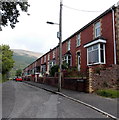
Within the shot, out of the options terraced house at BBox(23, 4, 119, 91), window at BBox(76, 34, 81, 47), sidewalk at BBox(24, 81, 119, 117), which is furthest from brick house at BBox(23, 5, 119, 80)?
sidewalk at BBox(24, 81, 119, 117)

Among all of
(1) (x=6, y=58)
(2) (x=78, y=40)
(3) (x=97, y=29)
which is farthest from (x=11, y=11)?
(1) (x=6, y=58)

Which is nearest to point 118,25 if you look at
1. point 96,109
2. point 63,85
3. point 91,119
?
point 63,85

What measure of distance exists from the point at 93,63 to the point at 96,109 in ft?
33.1

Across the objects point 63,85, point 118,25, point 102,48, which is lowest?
point 63,85

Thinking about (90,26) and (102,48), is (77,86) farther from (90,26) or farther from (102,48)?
(90,26)

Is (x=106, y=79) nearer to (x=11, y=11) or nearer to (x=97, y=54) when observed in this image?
(x=97, y=54)

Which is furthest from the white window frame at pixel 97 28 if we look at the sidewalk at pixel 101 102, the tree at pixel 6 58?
the tree at pixel 6 58

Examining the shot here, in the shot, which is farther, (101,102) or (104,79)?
(104,79)

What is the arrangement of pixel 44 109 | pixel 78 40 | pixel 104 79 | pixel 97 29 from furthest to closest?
pixel 78 40 < pixel 97 29 < pixel 104 79 < pixel 44 109

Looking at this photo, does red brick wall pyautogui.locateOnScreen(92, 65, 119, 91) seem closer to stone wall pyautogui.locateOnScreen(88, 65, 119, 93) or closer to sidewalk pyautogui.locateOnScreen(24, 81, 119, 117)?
stone wall pyautogui.locateOnScreen(88, 65, 119, 93)

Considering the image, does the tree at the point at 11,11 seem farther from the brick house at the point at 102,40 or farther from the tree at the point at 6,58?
the tree at the point at 6,58

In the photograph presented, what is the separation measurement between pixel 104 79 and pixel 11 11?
9.15 m

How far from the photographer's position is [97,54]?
1661 centimetres

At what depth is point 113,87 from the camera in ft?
43.6
